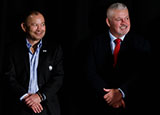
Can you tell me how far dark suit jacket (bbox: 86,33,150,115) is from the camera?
5.77 feet

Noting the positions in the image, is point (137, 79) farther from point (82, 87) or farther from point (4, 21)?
point (4, 21)

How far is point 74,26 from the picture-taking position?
6.64ft

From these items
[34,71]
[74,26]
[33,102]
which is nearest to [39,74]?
[34,71]

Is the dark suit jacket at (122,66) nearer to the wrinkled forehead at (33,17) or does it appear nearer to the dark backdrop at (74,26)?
the dark backdrop at (74,26)

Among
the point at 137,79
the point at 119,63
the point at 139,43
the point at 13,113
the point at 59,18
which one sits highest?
the point at 59,18

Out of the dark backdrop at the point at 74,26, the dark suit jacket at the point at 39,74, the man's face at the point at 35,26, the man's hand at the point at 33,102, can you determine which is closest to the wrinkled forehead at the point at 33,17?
the man's face at the point at 35,26

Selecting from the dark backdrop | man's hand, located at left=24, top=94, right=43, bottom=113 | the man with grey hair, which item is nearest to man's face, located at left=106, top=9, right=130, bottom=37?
the man with grey hair

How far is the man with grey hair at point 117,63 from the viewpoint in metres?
1.73

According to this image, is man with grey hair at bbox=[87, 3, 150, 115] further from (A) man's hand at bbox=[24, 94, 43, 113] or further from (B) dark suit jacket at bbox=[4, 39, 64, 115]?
(A) man's hand at bbox=[24, 94, 43, 113]

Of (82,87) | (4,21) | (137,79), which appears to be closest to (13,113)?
(82,87)

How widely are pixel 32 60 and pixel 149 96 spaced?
903 mm

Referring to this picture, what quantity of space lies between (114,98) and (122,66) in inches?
9.3

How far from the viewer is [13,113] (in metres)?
1.88

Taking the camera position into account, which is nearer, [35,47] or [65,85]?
[35,47]
